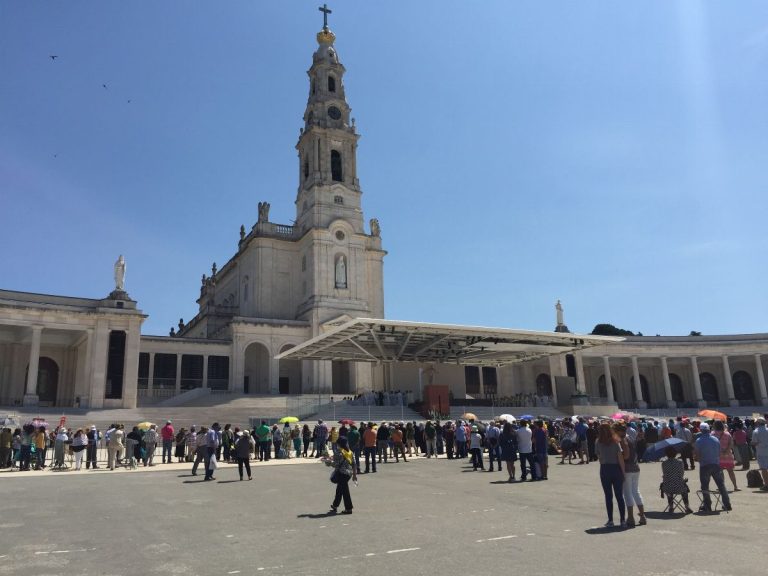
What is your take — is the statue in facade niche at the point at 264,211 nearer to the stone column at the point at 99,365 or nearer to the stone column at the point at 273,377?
the stone column at the point at 273,377

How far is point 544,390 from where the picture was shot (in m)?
61.2

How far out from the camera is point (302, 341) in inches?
1980

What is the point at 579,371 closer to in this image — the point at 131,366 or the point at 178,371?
the point at 178,371

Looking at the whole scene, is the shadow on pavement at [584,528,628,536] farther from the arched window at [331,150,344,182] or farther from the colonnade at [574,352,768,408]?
the colonnade at [574,352,768,408]

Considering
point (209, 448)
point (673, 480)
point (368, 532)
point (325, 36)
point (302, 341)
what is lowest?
point (368, 532)

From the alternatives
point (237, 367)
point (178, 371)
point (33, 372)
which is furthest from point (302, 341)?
point (33, 372)

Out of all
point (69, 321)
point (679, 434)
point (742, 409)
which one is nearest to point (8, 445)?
point (69, 321)

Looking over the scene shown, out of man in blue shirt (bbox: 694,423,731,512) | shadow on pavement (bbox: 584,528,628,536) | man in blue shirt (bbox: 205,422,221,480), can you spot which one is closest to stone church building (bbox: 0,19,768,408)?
man in blue shirt (bbox: 205,422,221,480)

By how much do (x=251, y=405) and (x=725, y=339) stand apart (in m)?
47.6

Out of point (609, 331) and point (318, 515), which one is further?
point (609, 331)

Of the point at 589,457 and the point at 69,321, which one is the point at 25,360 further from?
the point at 589,457

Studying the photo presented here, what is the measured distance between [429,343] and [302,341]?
57.4 ft

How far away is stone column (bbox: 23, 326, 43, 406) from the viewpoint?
122 feet

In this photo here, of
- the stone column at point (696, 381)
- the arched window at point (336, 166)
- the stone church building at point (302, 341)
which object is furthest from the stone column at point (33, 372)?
the stone column at point (696, 381)
